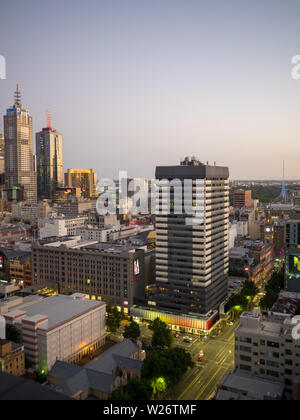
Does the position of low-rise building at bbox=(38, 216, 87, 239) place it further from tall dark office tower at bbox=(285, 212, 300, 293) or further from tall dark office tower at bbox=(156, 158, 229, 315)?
tall dark office tower at bbox=(285, 212, 300, 293)

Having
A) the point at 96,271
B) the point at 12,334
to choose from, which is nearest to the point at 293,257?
the point at 96,271

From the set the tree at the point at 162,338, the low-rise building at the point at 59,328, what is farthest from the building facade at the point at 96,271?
the tree at the point at 162,338

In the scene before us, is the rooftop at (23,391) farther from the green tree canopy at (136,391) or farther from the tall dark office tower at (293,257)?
the tall dark office tower at (293,257)

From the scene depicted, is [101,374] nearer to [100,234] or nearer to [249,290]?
[249,290]

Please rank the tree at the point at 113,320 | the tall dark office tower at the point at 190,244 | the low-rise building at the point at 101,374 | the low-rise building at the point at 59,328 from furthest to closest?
the tall dark office tower at the point at 190,244
the tree at the point at 113,320
the low-rise building at the point at 59,328
the low-rise building at the point at 101,374

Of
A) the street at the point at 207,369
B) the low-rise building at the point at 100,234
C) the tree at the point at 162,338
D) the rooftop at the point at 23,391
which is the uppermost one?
the rooftop at the point at 23,391

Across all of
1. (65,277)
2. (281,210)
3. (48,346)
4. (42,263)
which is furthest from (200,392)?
(281,210)
